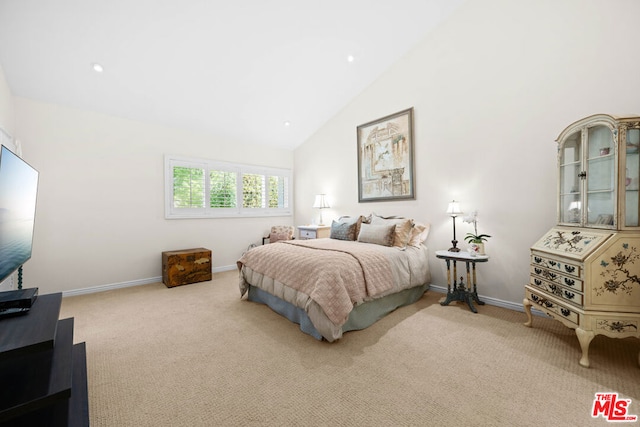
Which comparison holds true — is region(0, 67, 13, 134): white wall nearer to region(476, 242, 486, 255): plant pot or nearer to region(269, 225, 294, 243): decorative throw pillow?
region(269, 225, 294, 243): decorative throw pillow

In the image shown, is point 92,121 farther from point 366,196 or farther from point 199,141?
point 366,196

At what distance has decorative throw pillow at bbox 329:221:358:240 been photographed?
378 cm

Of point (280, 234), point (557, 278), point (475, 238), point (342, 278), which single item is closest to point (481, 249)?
point (475, 238)

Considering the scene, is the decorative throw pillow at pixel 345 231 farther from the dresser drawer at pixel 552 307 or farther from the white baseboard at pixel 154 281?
the dresser drawer at pixel 552 307

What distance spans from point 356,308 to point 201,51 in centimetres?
338

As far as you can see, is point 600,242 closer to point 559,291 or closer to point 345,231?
point 559,291

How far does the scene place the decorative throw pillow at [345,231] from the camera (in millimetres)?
3780

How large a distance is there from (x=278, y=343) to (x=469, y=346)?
1576 millimetres

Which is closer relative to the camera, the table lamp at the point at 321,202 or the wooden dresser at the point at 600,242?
the wooden dresser at the point at 600,242

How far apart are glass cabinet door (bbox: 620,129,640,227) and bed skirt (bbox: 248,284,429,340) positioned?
6.38 feet

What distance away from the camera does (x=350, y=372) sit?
1.82m

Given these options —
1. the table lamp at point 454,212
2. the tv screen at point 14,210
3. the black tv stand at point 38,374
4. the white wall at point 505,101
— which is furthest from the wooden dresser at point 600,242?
the tv screen at point 14,210

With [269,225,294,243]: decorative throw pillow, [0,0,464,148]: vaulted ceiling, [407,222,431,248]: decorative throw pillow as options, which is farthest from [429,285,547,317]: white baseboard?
[0,0,464,148]: vaulted ceiling

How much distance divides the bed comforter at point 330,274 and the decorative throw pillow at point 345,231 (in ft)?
1.64
